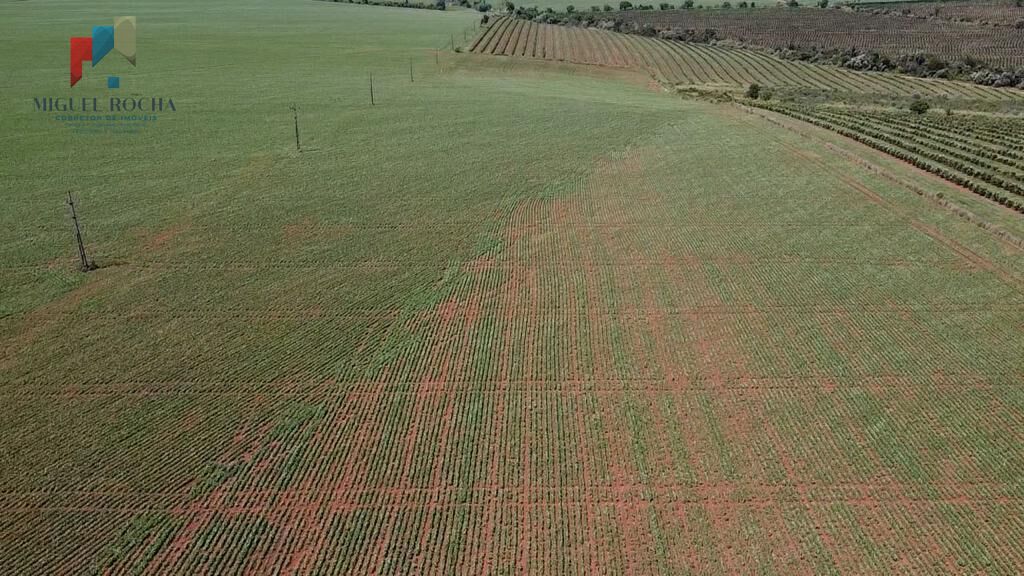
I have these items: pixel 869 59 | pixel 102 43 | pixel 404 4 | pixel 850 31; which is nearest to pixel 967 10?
pixel 850 31

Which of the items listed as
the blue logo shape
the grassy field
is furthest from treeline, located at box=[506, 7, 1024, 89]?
the blue logo shape

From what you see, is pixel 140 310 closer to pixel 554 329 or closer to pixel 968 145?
pixel 554 329

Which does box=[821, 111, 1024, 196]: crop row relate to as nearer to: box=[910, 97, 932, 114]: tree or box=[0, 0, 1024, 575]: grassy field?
box=[0, 0, 1024, 575]: grassy field

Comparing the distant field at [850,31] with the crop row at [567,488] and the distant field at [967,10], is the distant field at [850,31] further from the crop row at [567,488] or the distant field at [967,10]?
the crop row at [567,488]

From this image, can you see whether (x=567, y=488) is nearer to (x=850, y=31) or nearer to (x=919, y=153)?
(x=919, y=153)

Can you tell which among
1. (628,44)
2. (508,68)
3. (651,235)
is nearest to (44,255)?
(651,235)

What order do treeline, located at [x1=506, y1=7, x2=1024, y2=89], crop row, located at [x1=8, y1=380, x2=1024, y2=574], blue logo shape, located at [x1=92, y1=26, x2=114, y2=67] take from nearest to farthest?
crop row, located at [x1=8, y1=380, x2=1024, y2=574] < blue logo shape, located at [x1=92, y1=26, x2=114, y2=67] < treeline, located at [x1=506, y1=7, x2=1024, y2=89]
